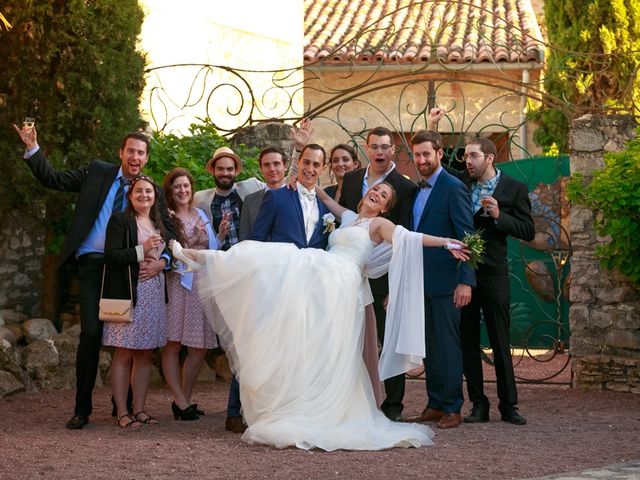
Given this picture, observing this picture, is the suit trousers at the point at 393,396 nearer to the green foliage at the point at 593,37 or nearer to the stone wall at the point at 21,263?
the stone wall at the point at 21,263

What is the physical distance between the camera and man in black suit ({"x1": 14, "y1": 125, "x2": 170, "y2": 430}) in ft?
25.5

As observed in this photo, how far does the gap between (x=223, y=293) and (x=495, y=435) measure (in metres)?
1.95

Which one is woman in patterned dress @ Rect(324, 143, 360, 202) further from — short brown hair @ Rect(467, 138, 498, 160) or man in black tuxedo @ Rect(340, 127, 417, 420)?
short brown hair @ Rect(467, 138, 498, 160)

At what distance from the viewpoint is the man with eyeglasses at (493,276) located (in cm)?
793

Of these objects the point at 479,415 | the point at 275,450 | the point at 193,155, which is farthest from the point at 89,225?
the point at 479,415

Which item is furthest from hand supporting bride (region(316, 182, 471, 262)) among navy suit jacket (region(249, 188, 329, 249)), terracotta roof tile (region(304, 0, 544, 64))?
terracotta roof tile (region(304, 0, 544, 64))

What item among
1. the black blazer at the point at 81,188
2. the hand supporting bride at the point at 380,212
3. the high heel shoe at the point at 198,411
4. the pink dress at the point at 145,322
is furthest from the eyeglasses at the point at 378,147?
the high heel shoe at the point at 198,411

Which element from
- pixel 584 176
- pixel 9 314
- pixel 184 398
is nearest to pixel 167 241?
pixel 184 398

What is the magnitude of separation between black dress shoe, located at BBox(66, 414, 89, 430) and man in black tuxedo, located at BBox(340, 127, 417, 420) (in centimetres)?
201

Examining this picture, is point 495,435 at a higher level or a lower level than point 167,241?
lower

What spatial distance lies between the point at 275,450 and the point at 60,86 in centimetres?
424

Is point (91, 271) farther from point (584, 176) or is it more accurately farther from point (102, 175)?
point (584, 176)

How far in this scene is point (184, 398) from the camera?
824 centimetres

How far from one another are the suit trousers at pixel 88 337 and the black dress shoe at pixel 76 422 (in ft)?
0.09
